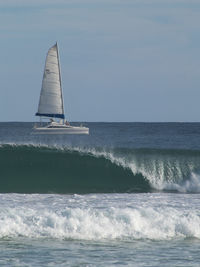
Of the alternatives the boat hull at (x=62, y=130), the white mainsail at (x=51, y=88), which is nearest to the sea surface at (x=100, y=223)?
the white mainsail at (x=51, y=88)

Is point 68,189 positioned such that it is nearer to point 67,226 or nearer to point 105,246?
point 67,226

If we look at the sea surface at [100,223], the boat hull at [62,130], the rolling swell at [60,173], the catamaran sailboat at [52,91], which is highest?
the catamaran sailboat at [52,91]

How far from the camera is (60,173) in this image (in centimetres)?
2030

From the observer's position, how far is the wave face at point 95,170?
739 inches

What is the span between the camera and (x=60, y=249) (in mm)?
9711

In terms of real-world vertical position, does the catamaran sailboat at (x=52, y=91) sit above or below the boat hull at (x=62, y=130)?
above

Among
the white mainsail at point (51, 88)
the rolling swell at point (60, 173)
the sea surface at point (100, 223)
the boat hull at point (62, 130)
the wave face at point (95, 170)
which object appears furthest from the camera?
the boat hull at point (62, 130)

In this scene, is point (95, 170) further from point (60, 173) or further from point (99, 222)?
point (99, 222)

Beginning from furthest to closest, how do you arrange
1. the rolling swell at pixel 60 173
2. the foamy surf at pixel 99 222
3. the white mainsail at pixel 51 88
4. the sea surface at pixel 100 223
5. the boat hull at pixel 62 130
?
1. the boat hull at pixel 62 130
2. the white mainsail at pixel 51 88
3. the rolling swell at pixel 60 173
4. the foamy surf at pixel 99 222
5. the sea surface at pixel 100 223

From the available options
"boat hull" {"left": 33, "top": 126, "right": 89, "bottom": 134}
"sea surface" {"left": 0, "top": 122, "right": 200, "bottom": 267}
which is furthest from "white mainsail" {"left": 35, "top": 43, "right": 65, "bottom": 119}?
"sea surface" {"left": 0, "top": 122, "right": 200, "bottom": 267}

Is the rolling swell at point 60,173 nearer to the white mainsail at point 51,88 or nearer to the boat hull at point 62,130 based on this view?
the white mainsail at point 51,88

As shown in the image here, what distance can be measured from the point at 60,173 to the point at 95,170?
1.32 metres

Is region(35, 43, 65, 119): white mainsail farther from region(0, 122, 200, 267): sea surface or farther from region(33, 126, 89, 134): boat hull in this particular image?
region(0, 122, 200, 267): sea surface

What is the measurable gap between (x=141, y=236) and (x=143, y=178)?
8.89m
